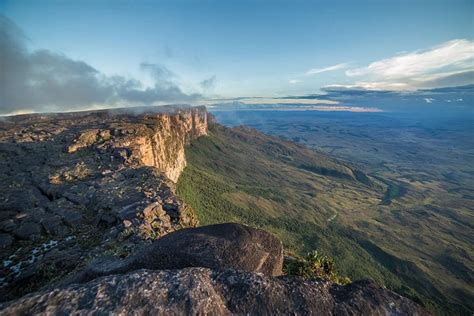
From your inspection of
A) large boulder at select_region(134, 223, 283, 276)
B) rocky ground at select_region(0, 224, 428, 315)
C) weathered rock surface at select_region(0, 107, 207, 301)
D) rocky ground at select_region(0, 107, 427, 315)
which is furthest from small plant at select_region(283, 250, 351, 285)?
weathered rock surface at select_region(0, 107, 207, 301)

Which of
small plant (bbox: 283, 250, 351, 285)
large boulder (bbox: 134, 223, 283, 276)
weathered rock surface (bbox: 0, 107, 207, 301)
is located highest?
large boulder (bbox: 134, 223, 283, 276)

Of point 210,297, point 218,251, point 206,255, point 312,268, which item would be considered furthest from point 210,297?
point 312,268

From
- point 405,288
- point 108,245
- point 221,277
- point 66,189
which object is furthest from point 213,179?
point 221,277

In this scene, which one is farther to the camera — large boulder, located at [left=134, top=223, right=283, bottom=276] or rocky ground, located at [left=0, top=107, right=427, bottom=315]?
large boulder, located at [left=134, top=223, right=283, bottom=276]

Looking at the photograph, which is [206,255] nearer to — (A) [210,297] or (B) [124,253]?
(A) [210,297]

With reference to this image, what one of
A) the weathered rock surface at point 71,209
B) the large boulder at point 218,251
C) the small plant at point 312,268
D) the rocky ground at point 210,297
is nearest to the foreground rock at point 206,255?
the large boulder at point 218,251

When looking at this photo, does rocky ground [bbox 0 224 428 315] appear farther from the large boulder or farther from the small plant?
the small plant

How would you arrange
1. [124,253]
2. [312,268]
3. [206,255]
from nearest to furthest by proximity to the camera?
[206,255] < [124,253] < [312,268]

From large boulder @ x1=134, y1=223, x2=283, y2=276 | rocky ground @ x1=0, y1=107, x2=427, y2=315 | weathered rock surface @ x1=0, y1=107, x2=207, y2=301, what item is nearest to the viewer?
rocky ground @ x1=0, y1=107, x2=427, y2=315
